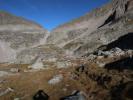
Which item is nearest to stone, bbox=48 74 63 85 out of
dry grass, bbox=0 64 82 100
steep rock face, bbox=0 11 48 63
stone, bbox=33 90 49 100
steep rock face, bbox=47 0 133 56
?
A: dry grass, bbox=0 64 82 100

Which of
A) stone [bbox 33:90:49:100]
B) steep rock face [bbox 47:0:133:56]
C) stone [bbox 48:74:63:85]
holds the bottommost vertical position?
stone [bbox 33:90:49:100]

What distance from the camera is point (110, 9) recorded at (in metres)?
148

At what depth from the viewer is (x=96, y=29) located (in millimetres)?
124938

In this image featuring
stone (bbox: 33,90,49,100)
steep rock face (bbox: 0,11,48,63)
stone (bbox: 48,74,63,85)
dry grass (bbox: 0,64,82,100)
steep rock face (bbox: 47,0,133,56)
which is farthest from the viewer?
steep rock face (bbox: 0,11,48,63)

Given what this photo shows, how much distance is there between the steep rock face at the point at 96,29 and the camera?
86.8 m

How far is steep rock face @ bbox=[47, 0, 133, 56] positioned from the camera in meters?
86.8

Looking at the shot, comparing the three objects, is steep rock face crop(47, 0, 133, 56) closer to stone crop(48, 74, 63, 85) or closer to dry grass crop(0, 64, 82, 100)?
stone crop(48, 74, 63, 85)

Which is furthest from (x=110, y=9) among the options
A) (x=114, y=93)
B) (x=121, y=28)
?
(x=114, y=93)

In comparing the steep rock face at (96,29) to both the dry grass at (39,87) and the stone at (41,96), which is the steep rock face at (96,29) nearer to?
the dry grass at (39,87)

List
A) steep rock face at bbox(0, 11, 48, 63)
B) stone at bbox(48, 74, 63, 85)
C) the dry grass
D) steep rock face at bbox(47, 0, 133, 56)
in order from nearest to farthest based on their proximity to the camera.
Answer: the dry grass, stone at bbox(48, 74, 63, 85), steep rock face at bbox(47, 0, 133, 56), steep rock face at bbox(0, 11, 48, 63)

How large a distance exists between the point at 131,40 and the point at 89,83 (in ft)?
141

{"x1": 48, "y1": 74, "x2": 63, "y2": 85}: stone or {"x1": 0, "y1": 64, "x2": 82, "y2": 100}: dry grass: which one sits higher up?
{"x1": 48, "y1": 74, "x2": 63, "y2": 85}: stone

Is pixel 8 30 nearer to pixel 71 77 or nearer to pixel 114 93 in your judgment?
pixel 71 77

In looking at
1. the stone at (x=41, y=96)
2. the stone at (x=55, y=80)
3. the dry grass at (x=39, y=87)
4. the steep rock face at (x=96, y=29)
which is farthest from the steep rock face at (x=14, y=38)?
the stone at (x=41, y=96)
